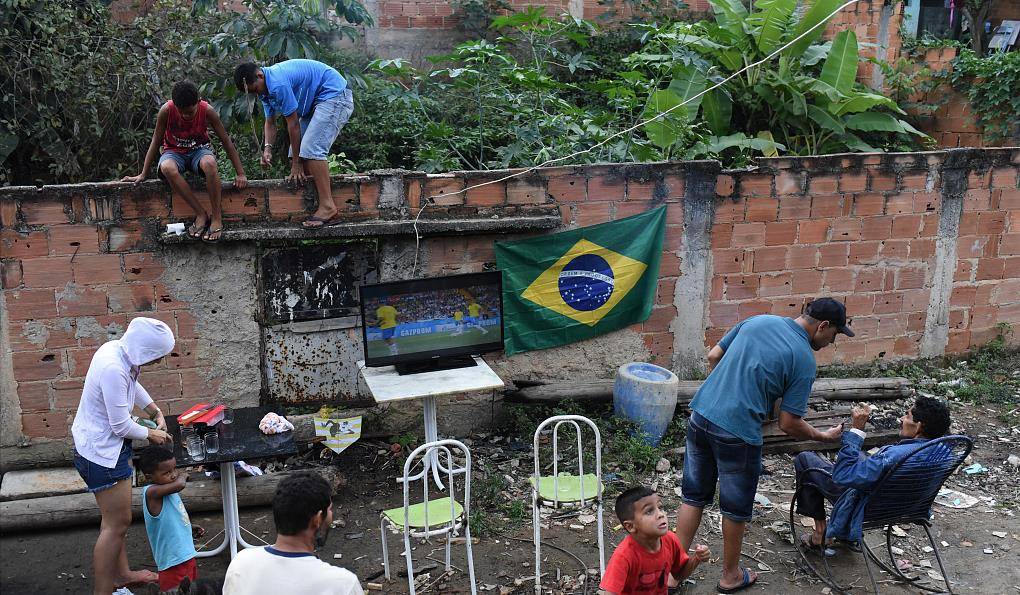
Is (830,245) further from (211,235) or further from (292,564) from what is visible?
(292,564)

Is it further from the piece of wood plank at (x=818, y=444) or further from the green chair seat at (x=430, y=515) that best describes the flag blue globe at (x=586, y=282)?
the green chair seat at (x=430, y=515)

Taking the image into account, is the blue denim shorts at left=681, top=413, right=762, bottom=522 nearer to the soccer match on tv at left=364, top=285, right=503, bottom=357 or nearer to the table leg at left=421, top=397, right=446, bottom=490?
the table leg at left=421, top=397, right=446, bottom=490

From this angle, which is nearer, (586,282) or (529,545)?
(529,545)

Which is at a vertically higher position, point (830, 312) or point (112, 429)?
point (830, 312)

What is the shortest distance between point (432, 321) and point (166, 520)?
2.38 metres

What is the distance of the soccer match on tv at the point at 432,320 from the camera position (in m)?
6.23

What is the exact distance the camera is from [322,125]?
6.47 meters

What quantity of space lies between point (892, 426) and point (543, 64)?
6038mm

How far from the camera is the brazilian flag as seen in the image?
703cm

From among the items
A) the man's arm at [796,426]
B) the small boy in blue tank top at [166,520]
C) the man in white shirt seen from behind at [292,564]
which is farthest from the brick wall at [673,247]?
the man in white shirt seen from behind at [292,564]

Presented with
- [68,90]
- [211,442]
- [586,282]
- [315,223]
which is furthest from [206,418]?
[68,90]

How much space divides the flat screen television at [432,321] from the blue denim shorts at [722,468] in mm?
1980

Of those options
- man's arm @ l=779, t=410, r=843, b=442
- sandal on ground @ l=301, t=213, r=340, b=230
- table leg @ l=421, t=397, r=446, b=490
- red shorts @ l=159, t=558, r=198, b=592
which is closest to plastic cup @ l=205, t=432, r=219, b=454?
red shorts @ l=159, t=558, r=198, b=592

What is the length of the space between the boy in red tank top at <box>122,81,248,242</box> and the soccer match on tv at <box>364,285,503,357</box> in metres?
1.34
